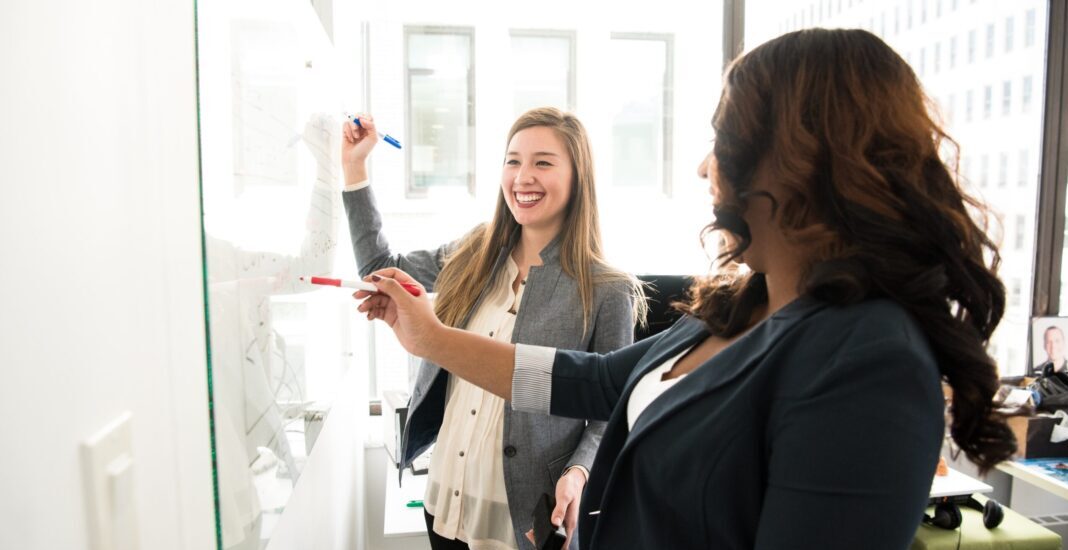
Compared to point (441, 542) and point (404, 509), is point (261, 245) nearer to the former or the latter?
point (441, 542)

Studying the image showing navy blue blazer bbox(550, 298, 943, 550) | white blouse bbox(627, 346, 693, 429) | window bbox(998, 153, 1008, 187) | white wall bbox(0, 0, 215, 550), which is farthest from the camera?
window bbox(998, 153, 1008, 187)

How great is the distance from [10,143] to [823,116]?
2.16 ft

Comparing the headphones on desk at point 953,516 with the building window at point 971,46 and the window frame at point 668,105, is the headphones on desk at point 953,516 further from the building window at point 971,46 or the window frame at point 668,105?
the building window at point 971,46

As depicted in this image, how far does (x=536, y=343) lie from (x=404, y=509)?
2.59 ft

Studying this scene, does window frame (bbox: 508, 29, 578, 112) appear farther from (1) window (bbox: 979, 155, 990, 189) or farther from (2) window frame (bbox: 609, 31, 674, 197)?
(1) window (bbox: 979, 155, 990, 189)

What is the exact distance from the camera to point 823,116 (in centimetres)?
64

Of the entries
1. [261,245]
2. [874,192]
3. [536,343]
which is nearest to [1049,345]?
[536,343]

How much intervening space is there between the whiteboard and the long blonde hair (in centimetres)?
37

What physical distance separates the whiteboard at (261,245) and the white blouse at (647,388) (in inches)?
19.2

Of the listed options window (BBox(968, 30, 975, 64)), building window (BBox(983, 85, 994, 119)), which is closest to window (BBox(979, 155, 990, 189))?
building window (BBox(983, 85, 994, 119))

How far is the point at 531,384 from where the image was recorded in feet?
3.54

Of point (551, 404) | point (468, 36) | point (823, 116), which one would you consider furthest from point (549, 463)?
point (468, 36)

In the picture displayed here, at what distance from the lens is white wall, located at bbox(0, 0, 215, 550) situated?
367 millimetres

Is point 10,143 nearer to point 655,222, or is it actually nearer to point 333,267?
point 333,267
